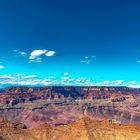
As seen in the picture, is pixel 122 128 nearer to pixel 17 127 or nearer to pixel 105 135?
pixel 105 135

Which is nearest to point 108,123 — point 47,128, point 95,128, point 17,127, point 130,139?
point 95,128

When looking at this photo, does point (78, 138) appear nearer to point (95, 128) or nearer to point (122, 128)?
point (95, 128)

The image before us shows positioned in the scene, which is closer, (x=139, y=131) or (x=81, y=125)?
(x=139, y=131)

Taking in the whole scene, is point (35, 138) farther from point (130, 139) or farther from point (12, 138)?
point (130, 139)

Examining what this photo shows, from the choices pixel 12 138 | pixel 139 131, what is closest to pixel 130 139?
pixel 139 131

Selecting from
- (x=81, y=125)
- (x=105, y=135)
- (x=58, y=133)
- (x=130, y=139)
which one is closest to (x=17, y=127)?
(x=58, y=133)

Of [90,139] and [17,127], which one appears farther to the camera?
[17,127]
